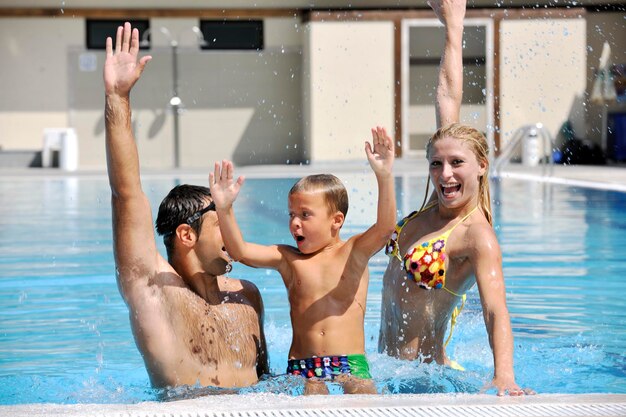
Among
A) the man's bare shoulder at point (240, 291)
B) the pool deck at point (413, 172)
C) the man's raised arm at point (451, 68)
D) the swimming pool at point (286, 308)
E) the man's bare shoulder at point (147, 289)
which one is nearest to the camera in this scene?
the man's bare shoulder at point (147, 289)

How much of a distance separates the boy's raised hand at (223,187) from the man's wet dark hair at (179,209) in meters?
0.13

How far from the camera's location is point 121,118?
3109 mm

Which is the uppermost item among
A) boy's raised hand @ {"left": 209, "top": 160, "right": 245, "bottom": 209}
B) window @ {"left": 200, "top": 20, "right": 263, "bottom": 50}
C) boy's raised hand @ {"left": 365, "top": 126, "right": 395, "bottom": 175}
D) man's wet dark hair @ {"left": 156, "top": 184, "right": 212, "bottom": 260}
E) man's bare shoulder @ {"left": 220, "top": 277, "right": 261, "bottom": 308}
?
window @ {"left": 200, "top": 20, "right": 263, "bottom": 50}

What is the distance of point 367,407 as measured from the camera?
2674mm

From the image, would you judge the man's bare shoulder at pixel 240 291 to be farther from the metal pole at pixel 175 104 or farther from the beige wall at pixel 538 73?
the metal pole at pixel 175 104

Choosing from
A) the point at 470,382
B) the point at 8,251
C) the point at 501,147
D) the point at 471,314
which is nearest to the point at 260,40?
the point at 501,147

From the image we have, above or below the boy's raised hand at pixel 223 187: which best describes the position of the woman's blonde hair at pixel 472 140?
above

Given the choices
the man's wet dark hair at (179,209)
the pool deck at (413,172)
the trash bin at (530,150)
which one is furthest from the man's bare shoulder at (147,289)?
the trash bin at (530,150)

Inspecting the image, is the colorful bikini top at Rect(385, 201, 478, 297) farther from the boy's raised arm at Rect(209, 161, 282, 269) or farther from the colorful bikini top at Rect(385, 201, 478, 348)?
the boy's raised arm at Rect(209, 161, 282, 269)

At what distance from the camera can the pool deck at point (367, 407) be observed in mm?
2621

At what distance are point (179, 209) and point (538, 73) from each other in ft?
65.7

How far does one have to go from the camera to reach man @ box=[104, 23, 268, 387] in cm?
312

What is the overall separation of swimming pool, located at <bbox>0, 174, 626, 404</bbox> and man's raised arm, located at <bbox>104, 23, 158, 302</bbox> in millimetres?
510

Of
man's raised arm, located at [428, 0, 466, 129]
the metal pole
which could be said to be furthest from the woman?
the metal pole
